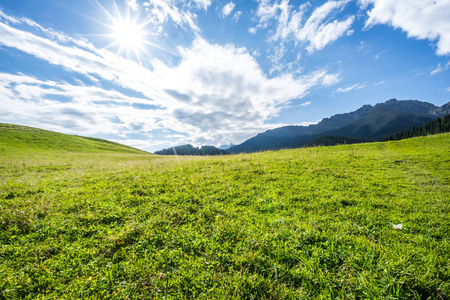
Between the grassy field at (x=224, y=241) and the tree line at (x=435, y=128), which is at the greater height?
the tree line at (x=435, y=128)

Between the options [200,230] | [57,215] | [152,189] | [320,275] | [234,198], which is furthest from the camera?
[152,189]

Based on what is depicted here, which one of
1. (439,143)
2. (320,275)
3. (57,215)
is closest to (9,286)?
(57,215)

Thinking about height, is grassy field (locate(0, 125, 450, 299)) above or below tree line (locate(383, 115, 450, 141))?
below

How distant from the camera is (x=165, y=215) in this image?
7168 mm

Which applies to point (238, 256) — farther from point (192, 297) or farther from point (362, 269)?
point (362, 269)

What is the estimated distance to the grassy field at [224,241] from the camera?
3898 mm

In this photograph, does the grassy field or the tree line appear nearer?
the grassy field

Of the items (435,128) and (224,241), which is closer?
(224,241)

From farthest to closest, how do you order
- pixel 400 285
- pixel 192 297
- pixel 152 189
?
pixel 152 189 < pixel 192 297 < pixel 400 285

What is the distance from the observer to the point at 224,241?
5.66m

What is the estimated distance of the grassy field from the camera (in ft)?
12.8

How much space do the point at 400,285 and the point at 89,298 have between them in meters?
6.73

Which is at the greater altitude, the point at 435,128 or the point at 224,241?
the point at 435,128

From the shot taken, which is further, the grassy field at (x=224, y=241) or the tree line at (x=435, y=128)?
the tree line at (x=435, y=128)
